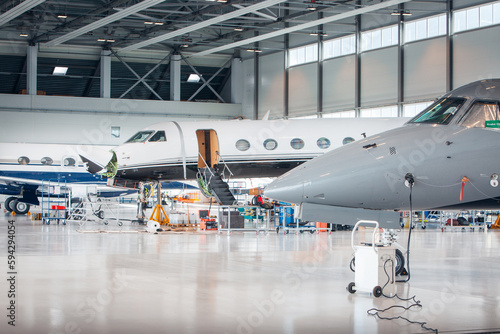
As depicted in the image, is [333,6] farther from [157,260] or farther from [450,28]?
[157,260]

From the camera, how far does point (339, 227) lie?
2686 cm

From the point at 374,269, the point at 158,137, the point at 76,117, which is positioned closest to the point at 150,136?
the point at 158,137

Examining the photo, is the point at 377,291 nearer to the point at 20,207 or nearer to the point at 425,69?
the point at 425,69

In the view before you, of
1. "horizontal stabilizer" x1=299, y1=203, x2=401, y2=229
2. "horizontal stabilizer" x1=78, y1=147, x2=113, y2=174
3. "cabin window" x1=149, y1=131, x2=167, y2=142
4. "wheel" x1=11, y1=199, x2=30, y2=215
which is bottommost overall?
"wheel" x1=11, y1=199, x2=30, y2=215

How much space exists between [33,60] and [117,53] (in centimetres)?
643

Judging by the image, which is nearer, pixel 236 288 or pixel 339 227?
pixel 236 288

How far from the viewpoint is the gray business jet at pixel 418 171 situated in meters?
8.84

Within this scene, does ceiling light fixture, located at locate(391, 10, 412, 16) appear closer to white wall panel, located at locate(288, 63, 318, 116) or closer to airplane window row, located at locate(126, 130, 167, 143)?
white wall panel, located at locate(288, 63, 318, 116)

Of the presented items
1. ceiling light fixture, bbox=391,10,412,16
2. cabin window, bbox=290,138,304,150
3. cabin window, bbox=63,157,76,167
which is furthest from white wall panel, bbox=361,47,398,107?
cabin window, bbox=63,157,76,167

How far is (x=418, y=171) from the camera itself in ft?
29.5

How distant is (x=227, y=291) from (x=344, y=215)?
2.06 meters

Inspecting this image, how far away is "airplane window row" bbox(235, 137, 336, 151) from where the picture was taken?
23.7 meters

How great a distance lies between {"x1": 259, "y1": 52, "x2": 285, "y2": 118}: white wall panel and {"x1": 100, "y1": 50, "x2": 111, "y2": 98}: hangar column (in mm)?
11916

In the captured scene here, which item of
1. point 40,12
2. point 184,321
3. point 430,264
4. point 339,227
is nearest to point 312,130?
point 339,227
